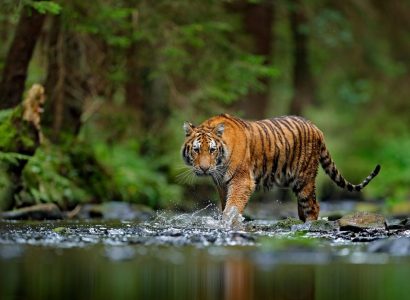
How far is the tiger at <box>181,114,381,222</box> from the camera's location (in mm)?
11531

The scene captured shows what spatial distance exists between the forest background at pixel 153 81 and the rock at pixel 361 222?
181 inches

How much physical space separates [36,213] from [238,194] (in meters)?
3.07

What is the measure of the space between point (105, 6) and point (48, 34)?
1.18 metres

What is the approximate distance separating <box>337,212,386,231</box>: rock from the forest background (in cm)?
460

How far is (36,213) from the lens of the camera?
13.0m

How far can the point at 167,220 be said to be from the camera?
1232cm

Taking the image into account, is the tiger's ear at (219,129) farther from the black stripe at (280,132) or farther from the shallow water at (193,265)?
the shallow water at (193,265)

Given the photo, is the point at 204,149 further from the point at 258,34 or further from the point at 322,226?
the point at 258,34

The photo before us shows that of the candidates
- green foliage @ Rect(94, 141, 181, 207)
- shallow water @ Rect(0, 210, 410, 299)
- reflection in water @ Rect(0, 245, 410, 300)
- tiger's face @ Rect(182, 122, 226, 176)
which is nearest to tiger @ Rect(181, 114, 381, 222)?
tiger's face @ Rect(182, 122, 226, 176)

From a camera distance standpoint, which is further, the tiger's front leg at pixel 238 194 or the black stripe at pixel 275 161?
the black stripe at pixel 275 161

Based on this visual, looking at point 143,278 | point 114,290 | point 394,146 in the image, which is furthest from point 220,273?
point 394,146

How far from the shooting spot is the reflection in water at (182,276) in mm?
6504

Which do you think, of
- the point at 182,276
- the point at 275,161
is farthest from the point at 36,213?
the point at 182,276

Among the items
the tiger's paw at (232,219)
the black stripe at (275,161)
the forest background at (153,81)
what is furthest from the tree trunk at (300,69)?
the tiger's paw at (232,219)
